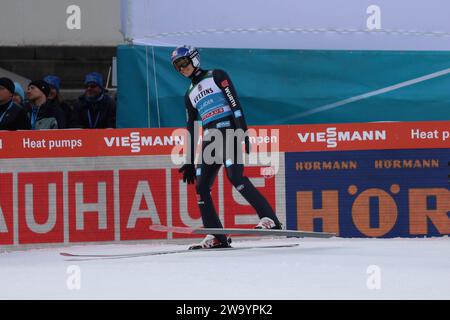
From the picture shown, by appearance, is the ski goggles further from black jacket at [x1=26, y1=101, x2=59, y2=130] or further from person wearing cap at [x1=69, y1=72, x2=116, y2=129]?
person wearing cap at [x1=69, y1=72, x2=116, y2=129]

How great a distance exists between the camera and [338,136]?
11.7 metres

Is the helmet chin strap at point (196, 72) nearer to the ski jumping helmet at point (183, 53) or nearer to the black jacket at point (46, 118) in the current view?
the ski jumping helmet at point (183, 53)

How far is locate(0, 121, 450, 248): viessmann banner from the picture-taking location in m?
11.6

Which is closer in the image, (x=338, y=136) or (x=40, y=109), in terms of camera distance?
(x=338, y=136)

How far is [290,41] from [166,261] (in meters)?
3.64

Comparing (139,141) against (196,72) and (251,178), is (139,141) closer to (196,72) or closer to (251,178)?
(251,178)

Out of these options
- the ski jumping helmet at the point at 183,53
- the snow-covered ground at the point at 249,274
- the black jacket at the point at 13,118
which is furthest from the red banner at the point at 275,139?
the ski jumping helmet at the point at 183,53

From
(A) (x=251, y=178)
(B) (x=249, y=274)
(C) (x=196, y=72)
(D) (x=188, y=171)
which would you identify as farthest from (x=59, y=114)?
(B) (x=249, y=274)

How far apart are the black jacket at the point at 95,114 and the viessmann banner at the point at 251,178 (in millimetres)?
870

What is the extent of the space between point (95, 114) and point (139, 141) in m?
1.08

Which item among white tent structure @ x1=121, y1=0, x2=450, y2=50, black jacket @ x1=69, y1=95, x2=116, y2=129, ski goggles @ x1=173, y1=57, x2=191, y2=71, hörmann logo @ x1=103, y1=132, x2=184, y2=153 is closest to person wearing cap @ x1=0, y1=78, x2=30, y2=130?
black jacket @ x1=69, y1=95, x2=116, y2=129

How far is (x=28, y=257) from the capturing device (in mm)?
10469

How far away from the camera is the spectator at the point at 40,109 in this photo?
12008 millimetres
